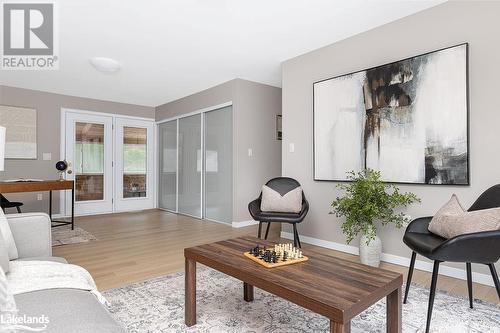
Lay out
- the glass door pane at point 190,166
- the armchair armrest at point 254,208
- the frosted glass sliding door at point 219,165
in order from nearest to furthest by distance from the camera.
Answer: the armchair armrest at point 254,208 → the frosted glass sliding door at point 219,165 → the glass door pane at point 190,166

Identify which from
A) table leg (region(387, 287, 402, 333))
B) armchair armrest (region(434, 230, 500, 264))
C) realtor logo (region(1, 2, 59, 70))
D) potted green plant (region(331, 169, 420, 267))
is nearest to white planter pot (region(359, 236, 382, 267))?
potted green plant (region(331, 169, 420, 267))

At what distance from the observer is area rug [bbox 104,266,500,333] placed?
168cm

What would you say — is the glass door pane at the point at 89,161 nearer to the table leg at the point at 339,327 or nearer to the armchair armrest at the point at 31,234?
the armchair armrest at the point at 31,234

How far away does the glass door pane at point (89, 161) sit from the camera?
5.66 metres

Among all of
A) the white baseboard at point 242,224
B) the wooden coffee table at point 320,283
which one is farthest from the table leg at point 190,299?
the white baseboard at point 242,224

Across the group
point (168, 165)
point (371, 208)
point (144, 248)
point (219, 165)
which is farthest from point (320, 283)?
point (168, 165)

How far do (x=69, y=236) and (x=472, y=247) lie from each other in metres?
4.34

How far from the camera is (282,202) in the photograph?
10.8ft

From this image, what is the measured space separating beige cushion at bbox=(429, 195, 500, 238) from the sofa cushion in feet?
6.22

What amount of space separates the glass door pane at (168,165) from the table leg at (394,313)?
511 centimetres

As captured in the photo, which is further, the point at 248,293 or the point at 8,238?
the point at 248,293

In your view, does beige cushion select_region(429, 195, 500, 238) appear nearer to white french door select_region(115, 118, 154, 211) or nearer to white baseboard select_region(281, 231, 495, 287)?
white baseboard select_region(281, 231, 495, 287)

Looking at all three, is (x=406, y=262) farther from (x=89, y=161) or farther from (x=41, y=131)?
(x=41, y=131)

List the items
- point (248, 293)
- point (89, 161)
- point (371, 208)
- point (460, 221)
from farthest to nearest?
1. point (89, 161)
2. point (371, 208)
3. point (248, 293)
4. point (460, 221)
